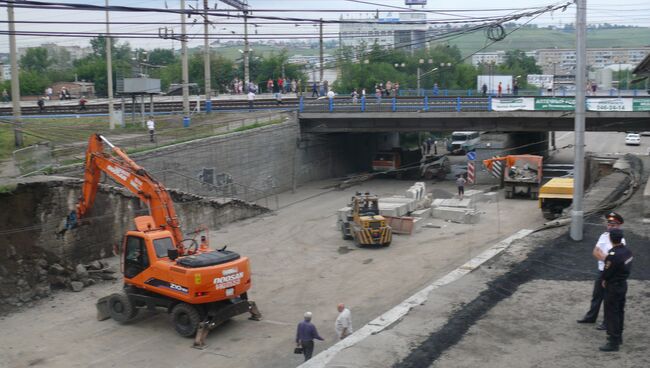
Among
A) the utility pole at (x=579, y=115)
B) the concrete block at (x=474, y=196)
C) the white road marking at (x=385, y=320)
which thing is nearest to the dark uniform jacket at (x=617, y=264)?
the white road marking at (x=385, y=320)

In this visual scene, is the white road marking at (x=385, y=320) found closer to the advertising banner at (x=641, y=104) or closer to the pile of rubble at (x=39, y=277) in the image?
the pile of rubble at (x=39, y=277)

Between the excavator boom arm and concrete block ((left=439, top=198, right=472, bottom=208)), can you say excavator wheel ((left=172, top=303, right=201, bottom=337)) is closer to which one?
the excavator boom arm

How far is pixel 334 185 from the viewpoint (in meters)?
49.2

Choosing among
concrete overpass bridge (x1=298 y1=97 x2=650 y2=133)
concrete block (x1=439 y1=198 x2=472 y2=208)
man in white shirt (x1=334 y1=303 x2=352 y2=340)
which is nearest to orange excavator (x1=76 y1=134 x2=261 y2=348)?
man in white shirt (x1=334 y1=303 x2=352 y2=340)

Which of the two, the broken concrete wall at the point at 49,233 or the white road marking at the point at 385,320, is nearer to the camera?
the white road marking at the point at 385,320

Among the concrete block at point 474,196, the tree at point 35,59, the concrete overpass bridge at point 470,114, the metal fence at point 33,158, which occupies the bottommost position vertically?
the concrete block at point 474,196

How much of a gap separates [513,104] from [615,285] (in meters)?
36.3

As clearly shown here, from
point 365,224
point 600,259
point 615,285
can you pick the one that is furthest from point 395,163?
point 615,285

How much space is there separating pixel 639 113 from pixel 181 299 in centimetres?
3356

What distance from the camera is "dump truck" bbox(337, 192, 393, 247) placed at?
29.6 m

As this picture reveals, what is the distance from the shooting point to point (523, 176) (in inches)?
1626

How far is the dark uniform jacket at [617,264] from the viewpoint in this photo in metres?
9.90

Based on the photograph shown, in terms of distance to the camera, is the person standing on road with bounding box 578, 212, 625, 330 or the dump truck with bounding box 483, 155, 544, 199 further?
the dump truck with bounding box 483, 155, 544, 199

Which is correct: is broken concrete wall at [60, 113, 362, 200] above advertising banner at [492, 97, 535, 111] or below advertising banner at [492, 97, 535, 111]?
below
